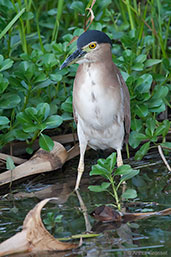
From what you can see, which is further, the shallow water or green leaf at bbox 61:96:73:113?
green leaf at bbox 61:96:73:113

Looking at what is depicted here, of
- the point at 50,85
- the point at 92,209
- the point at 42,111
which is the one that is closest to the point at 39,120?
the point at 42,111

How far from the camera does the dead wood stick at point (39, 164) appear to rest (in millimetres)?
4509

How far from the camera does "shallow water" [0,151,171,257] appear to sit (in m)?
3.03

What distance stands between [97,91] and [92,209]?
1.11 meters

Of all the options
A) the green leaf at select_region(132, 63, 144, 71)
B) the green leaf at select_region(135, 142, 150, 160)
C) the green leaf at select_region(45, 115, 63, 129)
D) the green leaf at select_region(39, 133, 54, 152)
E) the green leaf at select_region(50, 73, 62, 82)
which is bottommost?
the green leaf at select_region(135, 142, 150, 160)

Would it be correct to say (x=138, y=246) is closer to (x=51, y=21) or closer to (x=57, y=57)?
(x=57, y=57)

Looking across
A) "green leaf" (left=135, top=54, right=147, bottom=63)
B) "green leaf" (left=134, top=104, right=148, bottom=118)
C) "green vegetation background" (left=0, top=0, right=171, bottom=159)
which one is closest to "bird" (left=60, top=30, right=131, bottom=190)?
"green leaf" (left=134, top=104, right=148, bottom=118)

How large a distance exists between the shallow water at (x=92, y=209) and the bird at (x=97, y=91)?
31 cm

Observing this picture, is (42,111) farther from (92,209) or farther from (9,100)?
(92,209)

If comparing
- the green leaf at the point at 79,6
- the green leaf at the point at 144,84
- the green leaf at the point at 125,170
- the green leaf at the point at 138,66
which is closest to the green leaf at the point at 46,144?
the green leaf at the point at 125,170

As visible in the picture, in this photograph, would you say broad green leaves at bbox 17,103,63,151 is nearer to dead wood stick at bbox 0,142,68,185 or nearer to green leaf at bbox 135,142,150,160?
dead wood stick at bbox 0,142,68,185

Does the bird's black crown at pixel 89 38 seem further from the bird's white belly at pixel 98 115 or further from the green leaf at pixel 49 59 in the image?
the green leaf at pixel 49 59

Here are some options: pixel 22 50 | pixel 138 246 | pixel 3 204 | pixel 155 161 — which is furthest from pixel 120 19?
pixel 138 246

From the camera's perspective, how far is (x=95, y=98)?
14.2 ft
